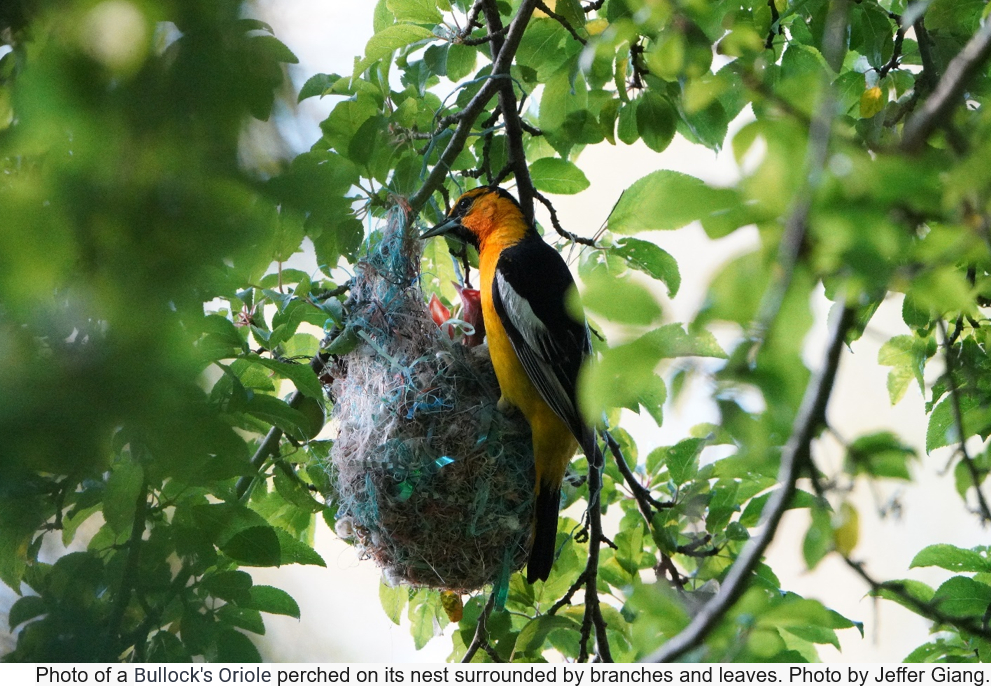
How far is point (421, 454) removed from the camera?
267cm

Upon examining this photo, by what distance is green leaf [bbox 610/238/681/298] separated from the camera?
3.08 meters

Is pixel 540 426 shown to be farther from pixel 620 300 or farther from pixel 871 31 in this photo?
pixel 620 300

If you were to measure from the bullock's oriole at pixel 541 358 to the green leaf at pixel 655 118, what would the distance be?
588mm

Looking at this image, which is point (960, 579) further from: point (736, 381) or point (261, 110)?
point (261, 110)

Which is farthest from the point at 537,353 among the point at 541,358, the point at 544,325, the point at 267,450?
the point at 267,450

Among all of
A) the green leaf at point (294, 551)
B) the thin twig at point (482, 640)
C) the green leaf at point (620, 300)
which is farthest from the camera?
the thin twig at point (482, 640)

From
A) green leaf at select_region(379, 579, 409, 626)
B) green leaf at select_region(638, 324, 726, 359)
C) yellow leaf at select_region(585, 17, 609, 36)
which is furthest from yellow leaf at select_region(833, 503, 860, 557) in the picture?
green leaf at select_region(379, 579, 409, 626)

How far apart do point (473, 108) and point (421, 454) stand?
1.23 m

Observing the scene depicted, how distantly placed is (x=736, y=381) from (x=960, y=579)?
2.25m

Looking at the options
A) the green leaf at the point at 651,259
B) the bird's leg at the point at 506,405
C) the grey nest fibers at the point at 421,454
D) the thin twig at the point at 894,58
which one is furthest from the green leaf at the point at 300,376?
the thin twig at the point at 894,58

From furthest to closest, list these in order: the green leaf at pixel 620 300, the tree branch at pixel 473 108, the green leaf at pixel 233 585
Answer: the tree branch at pixel 473 108 → the green leaf at pixel 233 585 → the green leaf at pixel 620 300

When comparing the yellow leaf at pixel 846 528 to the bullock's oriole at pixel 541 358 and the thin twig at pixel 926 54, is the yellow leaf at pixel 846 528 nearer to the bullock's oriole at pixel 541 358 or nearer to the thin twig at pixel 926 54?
the bullock's oriole at pixel 541 358

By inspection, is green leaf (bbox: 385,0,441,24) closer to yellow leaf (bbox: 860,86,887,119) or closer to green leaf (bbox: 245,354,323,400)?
green leaf (bbox: 245,354,323,400)

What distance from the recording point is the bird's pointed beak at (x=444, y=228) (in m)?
3.37
